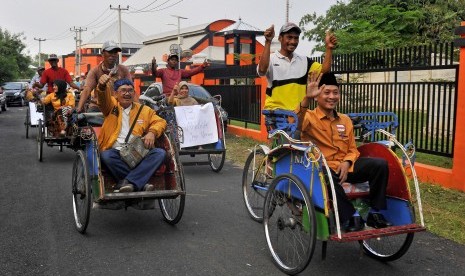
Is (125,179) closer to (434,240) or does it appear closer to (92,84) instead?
(92,84)

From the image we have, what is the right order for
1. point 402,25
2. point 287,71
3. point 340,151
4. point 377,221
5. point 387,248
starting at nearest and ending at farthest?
point 377,221, point 340,151, point 387,248, point 287,71, point 402,25

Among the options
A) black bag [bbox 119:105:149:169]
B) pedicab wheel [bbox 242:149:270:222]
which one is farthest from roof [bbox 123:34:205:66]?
black bag [bbox 119:105:149:169]

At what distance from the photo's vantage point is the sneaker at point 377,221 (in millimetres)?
4223

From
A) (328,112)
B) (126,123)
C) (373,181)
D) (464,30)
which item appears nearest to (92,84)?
(126,123)

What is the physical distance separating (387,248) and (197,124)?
474cm

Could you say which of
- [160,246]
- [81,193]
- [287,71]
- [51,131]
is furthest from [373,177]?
[51,131]

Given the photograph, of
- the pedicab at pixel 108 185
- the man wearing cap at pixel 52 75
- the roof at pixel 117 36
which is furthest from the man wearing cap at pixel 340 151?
the roof at pixel 117 36

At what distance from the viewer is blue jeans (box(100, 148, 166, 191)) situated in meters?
5.34

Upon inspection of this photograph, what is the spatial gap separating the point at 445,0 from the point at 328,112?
65.5 ft

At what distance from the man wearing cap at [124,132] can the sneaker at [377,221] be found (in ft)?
7.35

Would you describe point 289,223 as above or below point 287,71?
below

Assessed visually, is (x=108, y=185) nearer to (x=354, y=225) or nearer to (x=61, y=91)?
(x=354, y=225)

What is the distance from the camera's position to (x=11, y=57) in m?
48.3

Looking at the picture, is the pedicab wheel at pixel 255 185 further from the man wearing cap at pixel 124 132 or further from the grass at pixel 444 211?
the man wearing cap at pixel 124 132
